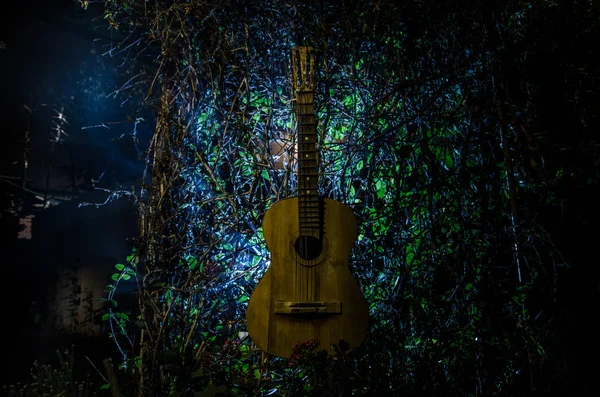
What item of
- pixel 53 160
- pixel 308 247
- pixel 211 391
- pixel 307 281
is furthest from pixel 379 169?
pixel 53 160

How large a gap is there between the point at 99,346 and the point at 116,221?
4873 mm

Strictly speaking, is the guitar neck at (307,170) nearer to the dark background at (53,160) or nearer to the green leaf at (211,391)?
the green leaf at (211,391)

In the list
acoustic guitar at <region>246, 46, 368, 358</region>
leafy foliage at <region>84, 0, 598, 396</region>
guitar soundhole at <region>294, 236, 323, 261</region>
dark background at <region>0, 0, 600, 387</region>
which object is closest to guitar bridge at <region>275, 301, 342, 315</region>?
acoustic guitar at <region>246, 46, 368, 358</region>

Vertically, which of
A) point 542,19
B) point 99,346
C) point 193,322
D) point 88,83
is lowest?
point 99,346

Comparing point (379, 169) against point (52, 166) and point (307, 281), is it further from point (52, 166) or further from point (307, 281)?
point (52, 166)

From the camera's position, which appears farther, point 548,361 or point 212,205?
point 212,205

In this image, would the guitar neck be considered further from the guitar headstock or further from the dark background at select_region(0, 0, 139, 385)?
the dark background at select_region(0, 0, 139, 385)

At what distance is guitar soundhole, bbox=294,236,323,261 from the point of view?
2.04 m

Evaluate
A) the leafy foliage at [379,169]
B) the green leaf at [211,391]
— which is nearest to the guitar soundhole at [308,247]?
the leafy foliage at [379,169]

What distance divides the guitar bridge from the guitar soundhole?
0.22 metres

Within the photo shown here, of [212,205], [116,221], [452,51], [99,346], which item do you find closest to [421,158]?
[452,51]

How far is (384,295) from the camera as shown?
247 cm

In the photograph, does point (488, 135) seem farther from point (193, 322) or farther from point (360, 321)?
point (193, 322)

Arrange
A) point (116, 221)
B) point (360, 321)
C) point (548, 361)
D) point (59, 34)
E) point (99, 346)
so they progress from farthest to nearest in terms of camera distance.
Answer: point (116, 221) → point (59, 34) → point (99, 346) → point (548, 361) → point (360, 321)
